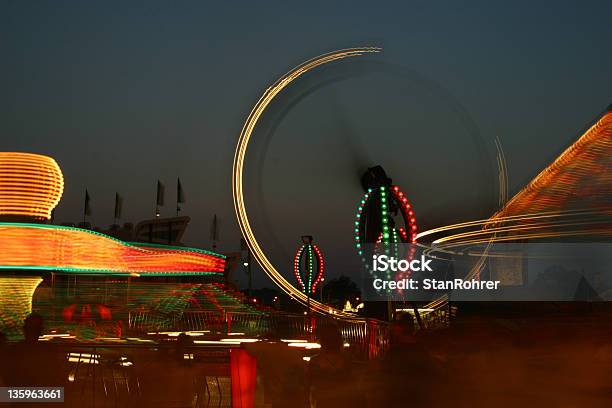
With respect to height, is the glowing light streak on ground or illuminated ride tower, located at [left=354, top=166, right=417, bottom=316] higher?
illuminated ride tower, located at [left=354, top=166, right=417, bottom=316]

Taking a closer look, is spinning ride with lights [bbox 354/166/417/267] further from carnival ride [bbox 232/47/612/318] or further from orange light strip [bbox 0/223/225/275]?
orange light strip [bbox 0/223/225/275]

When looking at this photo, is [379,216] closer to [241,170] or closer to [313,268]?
[241,170]

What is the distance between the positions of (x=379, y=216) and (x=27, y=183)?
1257 centimetres

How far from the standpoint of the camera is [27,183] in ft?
66.1

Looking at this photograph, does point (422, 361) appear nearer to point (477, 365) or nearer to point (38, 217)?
point (477, 365)

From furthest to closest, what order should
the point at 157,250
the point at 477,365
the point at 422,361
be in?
the point at 157,250 < the point at 477,365 < the point at 422,361

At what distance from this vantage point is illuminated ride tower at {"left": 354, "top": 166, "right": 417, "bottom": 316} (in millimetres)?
27672

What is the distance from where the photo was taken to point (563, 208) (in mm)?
18375

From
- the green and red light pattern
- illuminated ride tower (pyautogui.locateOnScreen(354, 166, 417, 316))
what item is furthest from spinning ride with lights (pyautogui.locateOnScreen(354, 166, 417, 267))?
the green and red light pattern

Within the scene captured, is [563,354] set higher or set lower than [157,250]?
lower

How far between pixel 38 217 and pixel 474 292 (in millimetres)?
17777

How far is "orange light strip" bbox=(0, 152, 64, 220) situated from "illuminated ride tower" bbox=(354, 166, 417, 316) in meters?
11.6

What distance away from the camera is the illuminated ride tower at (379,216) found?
27672 mm

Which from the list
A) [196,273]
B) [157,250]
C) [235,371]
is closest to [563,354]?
[235,371]
